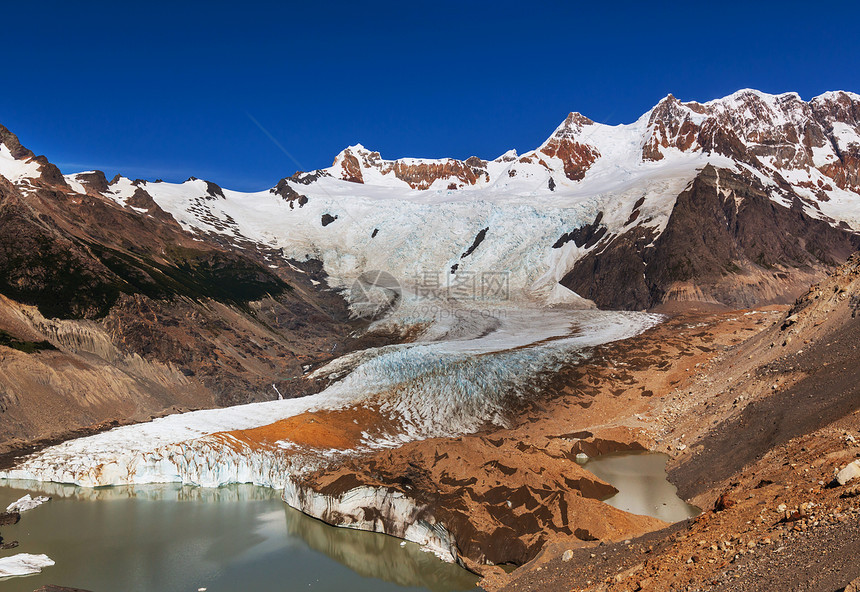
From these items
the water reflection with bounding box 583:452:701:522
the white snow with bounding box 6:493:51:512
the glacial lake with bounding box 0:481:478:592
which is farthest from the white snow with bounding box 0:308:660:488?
the water reflection with bounding box 583:452:701:522

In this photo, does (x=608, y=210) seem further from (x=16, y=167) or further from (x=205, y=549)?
(x=16, y=167)

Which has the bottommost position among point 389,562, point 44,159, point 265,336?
point 389,562

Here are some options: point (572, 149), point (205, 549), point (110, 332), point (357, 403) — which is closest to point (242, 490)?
point (205, 549)

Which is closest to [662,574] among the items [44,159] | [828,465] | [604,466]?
[828,465]

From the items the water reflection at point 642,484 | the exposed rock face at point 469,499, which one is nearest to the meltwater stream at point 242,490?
the exposed rock face at point 469,499

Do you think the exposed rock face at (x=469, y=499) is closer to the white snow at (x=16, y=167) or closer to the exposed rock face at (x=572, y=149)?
the white snow at (x=16, y=167)

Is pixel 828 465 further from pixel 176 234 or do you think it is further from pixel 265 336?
pixel 176 234
